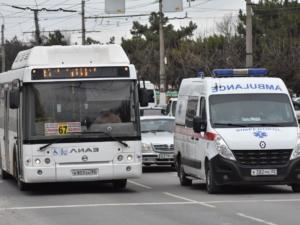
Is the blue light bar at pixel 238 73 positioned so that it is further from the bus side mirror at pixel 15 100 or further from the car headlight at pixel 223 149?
the bus side mirror at pixel 15 100

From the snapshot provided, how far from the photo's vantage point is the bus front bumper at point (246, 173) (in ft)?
56.4

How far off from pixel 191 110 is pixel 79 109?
2.85 m

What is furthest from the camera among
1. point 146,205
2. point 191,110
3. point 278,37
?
point 278,37

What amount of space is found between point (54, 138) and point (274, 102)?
464cm

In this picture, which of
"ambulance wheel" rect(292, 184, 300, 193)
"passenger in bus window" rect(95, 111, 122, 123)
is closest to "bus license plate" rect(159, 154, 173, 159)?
"passenger in bus window" rect(95, 111, 122, 123)

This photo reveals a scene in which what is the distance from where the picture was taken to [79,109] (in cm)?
1800

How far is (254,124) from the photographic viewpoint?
57.9ft

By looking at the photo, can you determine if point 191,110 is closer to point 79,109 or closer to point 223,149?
point 223,149

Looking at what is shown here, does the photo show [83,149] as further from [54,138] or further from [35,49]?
[35,49]

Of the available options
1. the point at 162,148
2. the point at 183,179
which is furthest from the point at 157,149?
the point at 183,179

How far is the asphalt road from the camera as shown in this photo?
43.9 feet

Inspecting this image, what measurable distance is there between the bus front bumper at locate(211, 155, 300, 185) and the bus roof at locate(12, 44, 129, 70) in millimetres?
3126

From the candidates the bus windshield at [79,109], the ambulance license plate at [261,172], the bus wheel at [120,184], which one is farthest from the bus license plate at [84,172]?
the ambulance license plate at [261,172]

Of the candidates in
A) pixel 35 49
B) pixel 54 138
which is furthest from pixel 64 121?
pixel 35 49
